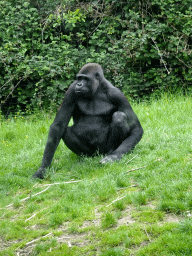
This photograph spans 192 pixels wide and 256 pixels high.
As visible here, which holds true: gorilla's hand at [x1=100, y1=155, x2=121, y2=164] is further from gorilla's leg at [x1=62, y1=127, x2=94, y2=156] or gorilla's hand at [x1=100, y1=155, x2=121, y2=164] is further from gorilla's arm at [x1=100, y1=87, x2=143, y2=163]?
gorilla's leg at [x1=62, y1=127, x2=94, y2=156]

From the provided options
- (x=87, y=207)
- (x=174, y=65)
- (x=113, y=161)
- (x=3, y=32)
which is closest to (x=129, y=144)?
(x=113, y=161)

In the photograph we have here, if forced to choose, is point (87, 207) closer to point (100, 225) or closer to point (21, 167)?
point (100, 225)

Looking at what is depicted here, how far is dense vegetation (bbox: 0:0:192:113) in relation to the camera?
9.18 meters

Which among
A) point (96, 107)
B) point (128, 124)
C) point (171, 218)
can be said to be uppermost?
point (96, 107)

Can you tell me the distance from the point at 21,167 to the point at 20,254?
2290 mm

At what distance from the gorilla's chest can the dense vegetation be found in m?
3.70

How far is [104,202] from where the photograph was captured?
4.05m

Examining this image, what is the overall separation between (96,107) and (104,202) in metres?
1.76

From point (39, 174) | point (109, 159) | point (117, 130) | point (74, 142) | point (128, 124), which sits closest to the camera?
point (109, 159)

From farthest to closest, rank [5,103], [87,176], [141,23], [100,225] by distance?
[5,103] < [141,23] < [87,176] < [100,225]

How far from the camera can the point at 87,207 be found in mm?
3943

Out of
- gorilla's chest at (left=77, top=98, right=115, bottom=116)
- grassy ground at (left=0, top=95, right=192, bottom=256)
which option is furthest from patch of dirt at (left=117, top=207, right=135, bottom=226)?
gorilla's chest at (left=77, top=98, right=115, bottom=116)

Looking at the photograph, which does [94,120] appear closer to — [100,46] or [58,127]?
[58,127]

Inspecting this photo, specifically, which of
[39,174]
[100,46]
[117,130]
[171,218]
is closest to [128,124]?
[117,130]
